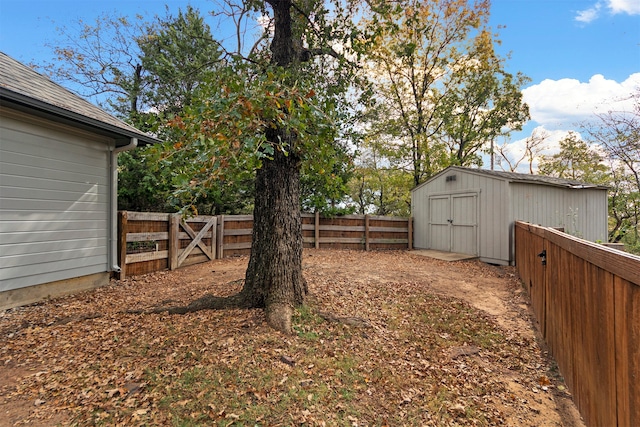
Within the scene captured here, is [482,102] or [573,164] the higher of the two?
[482,102]

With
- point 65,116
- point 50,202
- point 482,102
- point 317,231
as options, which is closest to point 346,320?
point 50,202

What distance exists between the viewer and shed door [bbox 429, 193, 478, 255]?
9347 millimetres

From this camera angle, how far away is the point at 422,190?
37.9 feet

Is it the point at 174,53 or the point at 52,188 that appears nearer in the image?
the point at 52,188

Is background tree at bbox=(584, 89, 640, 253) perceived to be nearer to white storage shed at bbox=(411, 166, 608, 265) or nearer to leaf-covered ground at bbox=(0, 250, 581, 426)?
white storage shed at bbox=(411, 166, 608, 265)

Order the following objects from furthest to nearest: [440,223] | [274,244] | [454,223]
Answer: [440,223] → [454,223] → [274,244]

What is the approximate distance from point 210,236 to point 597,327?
7.75 metres

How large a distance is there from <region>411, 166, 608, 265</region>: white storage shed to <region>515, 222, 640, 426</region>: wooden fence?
6.05 metres

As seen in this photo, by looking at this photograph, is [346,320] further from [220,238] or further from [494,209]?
[494,209]

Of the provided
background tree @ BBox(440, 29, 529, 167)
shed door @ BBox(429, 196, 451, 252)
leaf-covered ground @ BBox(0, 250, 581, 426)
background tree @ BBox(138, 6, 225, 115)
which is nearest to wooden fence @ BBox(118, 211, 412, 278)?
shed door @ BBox(429, 196, 451, 252)

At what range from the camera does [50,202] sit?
4613 millimetres

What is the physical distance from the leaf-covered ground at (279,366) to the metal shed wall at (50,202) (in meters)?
0.61

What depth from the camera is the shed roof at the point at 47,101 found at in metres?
3.94

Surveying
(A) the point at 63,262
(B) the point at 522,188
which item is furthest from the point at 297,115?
(B) the point at 522,188
